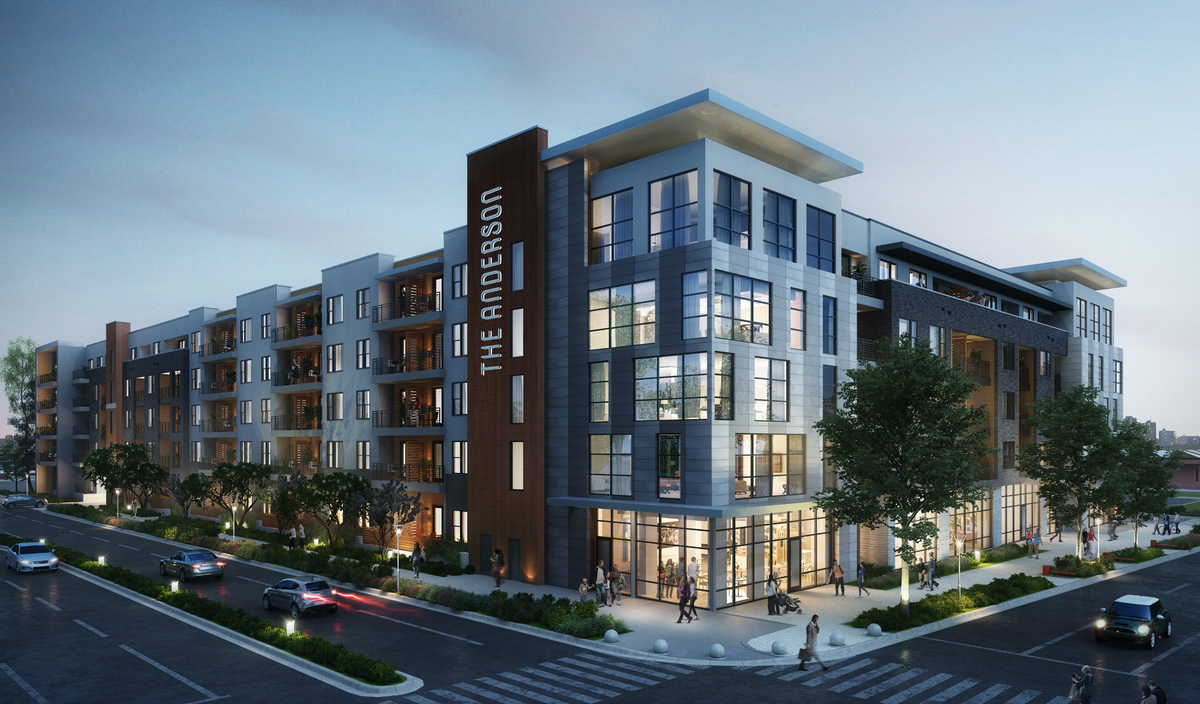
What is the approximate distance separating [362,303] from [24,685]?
1322 inches

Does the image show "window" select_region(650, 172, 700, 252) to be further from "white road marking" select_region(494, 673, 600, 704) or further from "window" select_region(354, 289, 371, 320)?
"window" select_region(354, 289, 371, 320)

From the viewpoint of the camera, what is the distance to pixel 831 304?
127ft

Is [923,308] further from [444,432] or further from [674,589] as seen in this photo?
[444,432]

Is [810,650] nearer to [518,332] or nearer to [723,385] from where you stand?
[723,385]

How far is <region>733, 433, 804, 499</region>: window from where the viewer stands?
32750 millimetres

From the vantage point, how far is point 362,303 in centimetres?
5269

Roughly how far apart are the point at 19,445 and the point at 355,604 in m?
94.1

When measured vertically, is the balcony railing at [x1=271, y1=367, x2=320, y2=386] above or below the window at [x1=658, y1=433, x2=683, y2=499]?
above

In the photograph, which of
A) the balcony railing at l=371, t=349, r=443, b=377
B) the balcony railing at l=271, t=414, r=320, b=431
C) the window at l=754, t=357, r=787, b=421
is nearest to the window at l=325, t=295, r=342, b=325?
the balcony railing at l=371, t=349, r=443, b=377

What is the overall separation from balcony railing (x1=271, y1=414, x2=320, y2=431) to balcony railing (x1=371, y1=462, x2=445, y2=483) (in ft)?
28.8

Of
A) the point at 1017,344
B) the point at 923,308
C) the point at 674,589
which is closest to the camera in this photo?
the point at 674,589

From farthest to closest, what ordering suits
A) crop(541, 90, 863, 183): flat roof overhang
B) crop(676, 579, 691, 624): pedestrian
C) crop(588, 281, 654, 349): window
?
crop(588, 281, 654, 349): window
crop(541, 90, 863, 183): flat roof overhang
crop(676, 579, 691, 624): pedestrian

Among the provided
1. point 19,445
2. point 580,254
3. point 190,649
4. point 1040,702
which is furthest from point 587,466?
point 19,445

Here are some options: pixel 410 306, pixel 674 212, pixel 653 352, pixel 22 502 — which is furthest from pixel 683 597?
pixel 22 502
